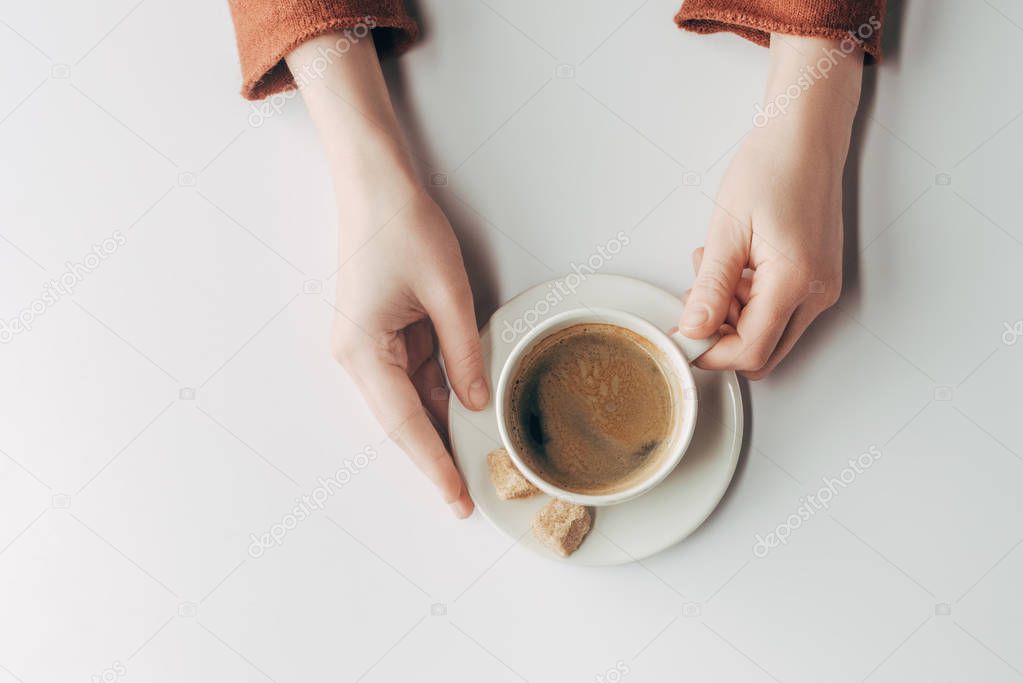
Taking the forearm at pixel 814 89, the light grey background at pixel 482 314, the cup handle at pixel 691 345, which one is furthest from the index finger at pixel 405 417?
the forearm at pixel 814 89

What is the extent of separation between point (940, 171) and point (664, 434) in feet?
1.85

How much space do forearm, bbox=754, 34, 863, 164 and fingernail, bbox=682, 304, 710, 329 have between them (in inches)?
10.8

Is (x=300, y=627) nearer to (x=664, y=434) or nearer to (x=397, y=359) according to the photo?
(x=397, y=359)

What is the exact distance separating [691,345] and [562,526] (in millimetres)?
Answer: 291

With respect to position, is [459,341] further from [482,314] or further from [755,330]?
[755,330]

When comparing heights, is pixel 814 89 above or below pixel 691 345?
above

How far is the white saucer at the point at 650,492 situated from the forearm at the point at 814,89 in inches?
11.1

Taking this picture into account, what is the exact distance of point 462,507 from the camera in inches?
41.4

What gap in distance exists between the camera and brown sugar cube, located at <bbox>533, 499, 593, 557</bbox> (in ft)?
3.25

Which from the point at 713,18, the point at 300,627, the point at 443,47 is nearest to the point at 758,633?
the point at 300,627

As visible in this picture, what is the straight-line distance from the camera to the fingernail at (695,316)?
3.03 ft

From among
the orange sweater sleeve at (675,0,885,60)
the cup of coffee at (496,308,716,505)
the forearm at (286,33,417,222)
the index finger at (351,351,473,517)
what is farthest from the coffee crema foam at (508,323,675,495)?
the orange sweater sleeve at (675,0,885,60)

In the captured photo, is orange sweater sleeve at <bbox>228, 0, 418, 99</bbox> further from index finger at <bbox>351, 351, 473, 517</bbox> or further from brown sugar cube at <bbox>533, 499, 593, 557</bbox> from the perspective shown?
brown sugar cube at <bbox>533, 499, 593, 557</bbox>

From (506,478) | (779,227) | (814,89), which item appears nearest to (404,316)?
(506,478)
